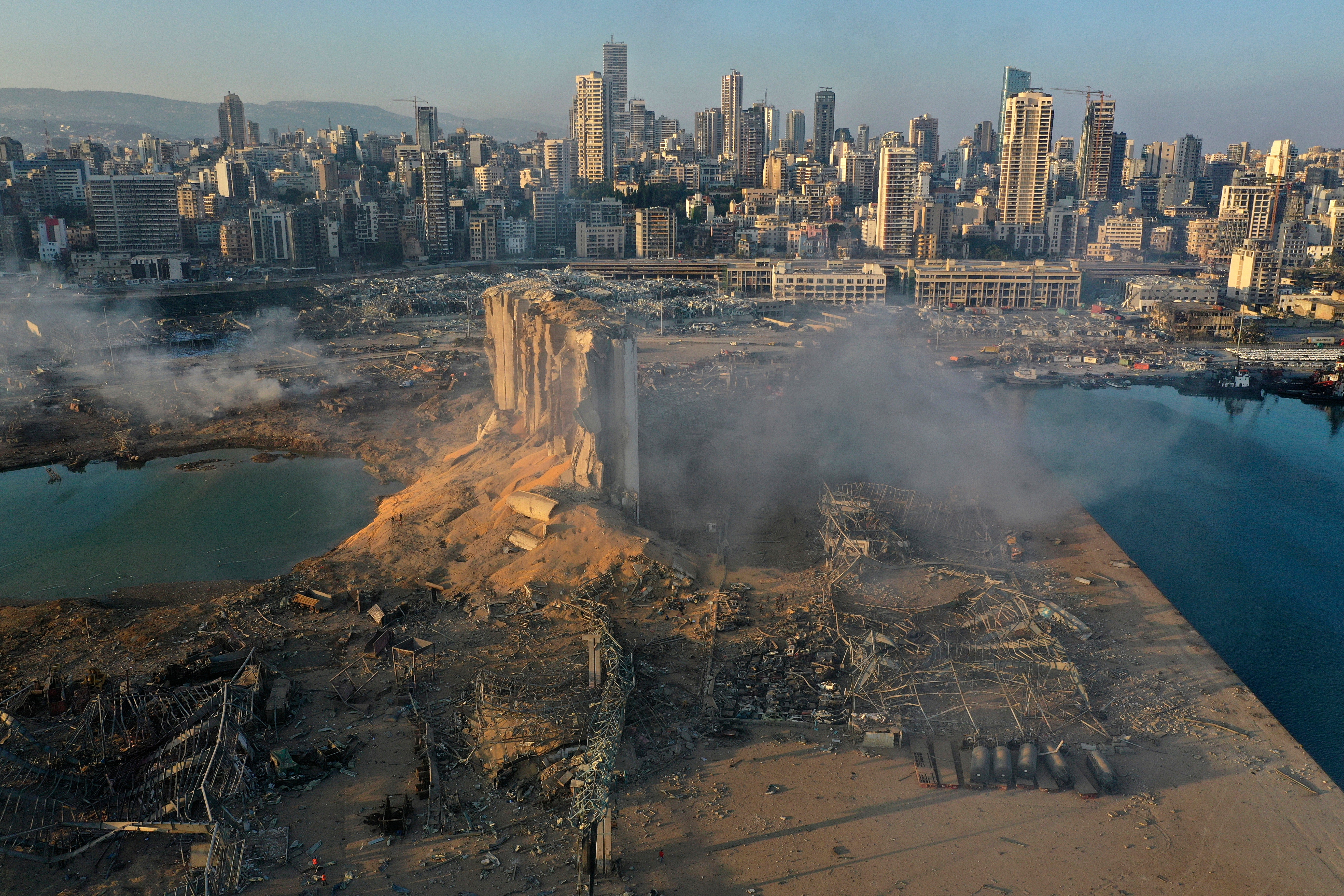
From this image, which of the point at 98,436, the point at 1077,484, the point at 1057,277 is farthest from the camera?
the point at 1057,277

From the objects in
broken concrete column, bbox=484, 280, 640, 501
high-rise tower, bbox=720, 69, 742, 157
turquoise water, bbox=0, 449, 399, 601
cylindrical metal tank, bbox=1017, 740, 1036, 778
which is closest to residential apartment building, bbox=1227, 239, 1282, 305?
broken concrete column, bbox=484, 280, 640, 501

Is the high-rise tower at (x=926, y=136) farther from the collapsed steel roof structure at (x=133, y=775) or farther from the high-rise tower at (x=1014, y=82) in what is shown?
the collapsed steel roof structure at (x=133, y=775)

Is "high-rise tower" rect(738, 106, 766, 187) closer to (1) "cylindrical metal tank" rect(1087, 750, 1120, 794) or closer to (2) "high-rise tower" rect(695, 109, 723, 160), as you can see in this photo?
(2) "high-rise tower" rect(695, 109, 723, 160)

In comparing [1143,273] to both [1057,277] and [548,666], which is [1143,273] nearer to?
[1057,277]

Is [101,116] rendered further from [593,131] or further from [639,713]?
[639,713]

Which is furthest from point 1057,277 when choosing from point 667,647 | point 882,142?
point 882,142

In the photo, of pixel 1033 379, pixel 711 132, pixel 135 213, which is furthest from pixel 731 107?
pixel 1033 379
